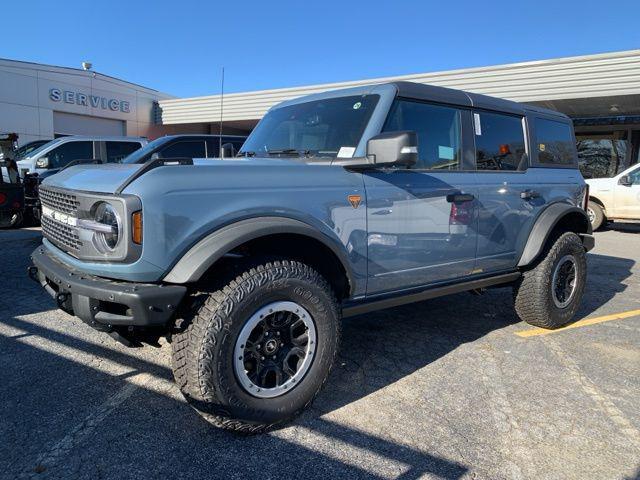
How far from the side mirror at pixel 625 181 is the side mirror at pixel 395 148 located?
37.1ft

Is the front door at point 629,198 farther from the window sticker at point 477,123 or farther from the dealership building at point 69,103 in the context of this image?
the dealership building at point 69,103

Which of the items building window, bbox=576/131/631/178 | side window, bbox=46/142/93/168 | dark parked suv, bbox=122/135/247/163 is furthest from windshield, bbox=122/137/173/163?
building window, bbox=576/131/631/178

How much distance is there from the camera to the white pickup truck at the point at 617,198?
11734 millimetres

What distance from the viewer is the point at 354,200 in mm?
2963

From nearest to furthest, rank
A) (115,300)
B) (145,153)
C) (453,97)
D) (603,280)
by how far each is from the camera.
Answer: (115,300) → (453,97) → (603,280) → (145,153)

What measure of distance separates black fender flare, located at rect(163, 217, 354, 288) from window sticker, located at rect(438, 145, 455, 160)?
1.41m

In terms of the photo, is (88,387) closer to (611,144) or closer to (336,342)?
(336,342)

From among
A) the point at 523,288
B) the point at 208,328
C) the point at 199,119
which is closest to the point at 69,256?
the point at 208,328

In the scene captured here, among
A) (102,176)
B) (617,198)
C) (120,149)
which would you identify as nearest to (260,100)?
(120,149)

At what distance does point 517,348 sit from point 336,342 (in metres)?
1.92

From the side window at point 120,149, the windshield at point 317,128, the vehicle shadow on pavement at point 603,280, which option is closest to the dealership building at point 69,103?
the side window at point 120,149

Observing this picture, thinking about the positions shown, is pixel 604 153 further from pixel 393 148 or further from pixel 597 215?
pixel 393 148

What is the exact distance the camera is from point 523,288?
4.39 metres

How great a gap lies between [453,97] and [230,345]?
2.56 m
